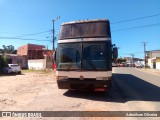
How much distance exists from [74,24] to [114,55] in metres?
2.57

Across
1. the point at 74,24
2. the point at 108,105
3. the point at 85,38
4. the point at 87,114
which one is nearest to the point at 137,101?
the point at 108,105

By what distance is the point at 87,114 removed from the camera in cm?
706

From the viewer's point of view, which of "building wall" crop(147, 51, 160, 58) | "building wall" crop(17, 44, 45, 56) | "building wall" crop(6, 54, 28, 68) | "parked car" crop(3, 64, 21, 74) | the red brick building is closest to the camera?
"parked car" crop(3, 64, 21, 74)

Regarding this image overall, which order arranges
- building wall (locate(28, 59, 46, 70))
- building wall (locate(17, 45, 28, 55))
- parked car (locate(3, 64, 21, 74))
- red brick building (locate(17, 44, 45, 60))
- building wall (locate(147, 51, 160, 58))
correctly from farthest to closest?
building wall (locate(147, 51, 160, 58)) → building wall (locate(17, 45, 28, 55)) → red brick building (locate(17, 44, 45, 60)) → building wall (locate(28, 59, 46, 70)) → parked car (locate(3, 64, 21, 74))

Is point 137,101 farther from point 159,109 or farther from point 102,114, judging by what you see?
point 102,114

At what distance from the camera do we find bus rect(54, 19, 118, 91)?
9.61m

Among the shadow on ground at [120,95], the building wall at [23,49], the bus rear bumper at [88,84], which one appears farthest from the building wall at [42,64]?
the bus rear bumper at [88,84]

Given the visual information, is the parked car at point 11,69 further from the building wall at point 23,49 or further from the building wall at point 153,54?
the building wall at point 153,54

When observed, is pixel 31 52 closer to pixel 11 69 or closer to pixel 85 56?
pixel 11 69

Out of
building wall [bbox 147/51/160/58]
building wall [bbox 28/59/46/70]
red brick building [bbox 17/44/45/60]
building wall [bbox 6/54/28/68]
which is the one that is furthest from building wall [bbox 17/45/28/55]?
building wall [bbox 147/51/160/58]

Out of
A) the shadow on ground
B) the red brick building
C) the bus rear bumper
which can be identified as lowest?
the shadow on ground

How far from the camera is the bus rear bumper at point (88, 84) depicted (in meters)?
9.55

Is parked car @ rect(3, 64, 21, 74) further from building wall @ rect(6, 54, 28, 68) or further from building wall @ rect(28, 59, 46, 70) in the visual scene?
building wall @ rect(6, 54, 28, 68)

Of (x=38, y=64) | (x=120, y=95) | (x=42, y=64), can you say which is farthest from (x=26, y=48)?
(x=120, y=95)
